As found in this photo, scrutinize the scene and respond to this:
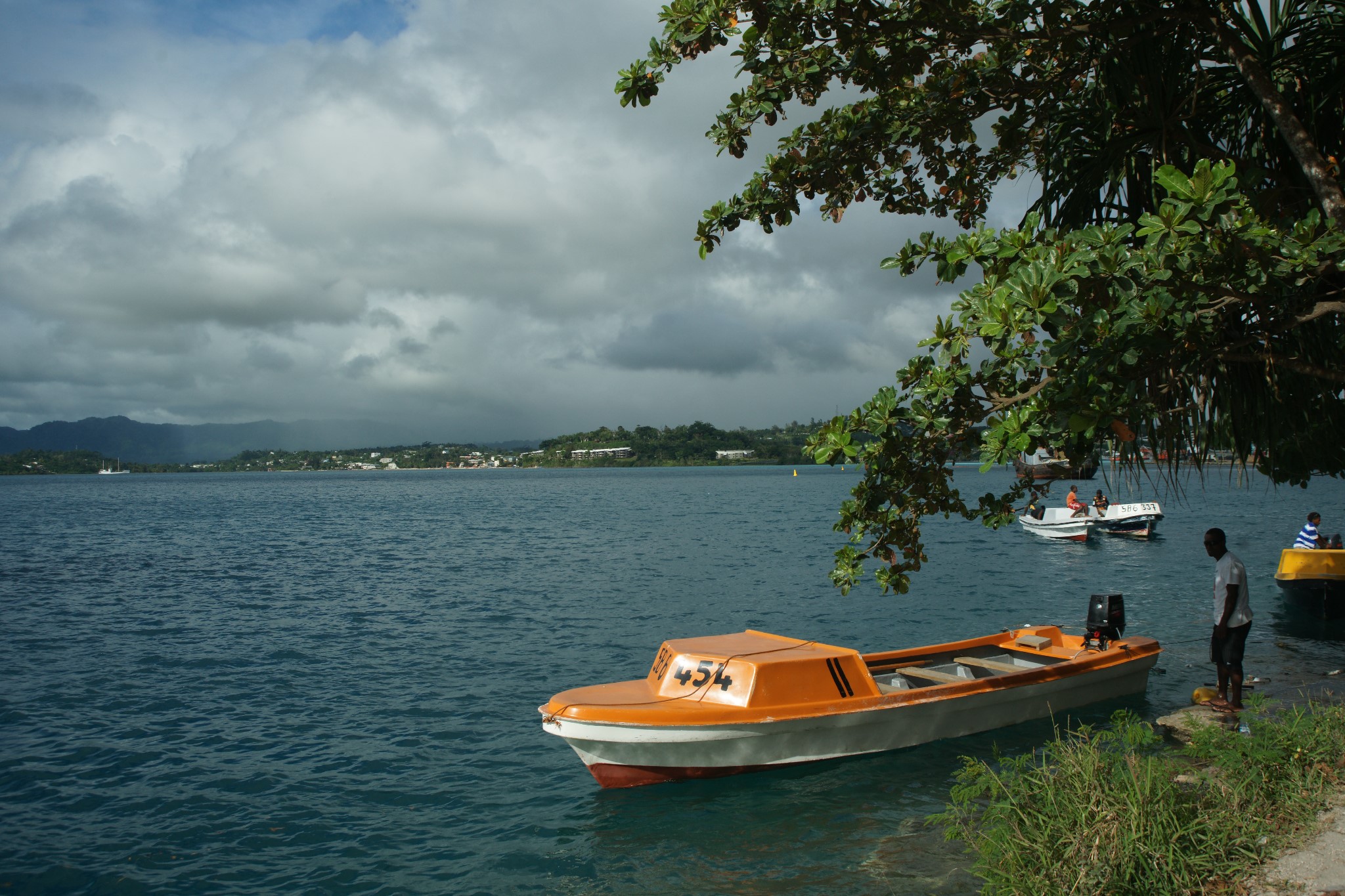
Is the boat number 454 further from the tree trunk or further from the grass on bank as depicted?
the tree trunk

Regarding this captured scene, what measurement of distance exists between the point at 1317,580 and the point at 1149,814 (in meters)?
19.5

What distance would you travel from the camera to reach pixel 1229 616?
433 inches

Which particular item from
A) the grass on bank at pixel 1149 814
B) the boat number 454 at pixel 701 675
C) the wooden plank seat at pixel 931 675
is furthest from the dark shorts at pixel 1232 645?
the boat number 454 at pixel 701 675

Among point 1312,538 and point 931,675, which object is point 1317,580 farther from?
point 931,675

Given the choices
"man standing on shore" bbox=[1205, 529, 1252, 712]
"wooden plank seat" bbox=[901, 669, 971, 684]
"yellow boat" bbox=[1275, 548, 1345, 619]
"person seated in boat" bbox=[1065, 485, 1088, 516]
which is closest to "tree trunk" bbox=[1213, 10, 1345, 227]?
"man standing on shore" bbox=[1205, 529, 1252, 712]

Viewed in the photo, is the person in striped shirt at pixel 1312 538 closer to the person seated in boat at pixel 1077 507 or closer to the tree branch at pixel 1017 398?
the person seated in boat at pixel 1077 507

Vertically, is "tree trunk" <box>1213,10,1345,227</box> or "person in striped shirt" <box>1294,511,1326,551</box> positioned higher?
"tree trunk" <box>1213,10,1345,227</box>

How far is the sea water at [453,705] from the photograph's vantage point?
9.29 metres

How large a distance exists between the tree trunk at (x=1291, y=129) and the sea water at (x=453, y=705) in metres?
2.64

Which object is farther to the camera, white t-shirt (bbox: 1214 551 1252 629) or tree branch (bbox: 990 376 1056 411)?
white t-shirt (bbox: 1214 551 1252 629)

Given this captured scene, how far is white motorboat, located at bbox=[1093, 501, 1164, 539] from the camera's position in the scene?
42312 mm

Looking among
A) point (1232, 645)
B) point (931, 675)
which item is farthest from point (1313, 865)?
point (931, 675)

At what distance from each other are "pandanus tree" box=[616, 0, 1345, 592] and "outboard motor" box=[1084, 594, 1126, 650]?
5.56m

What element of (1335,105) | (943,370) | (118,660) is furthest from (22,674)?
(1335,105)
